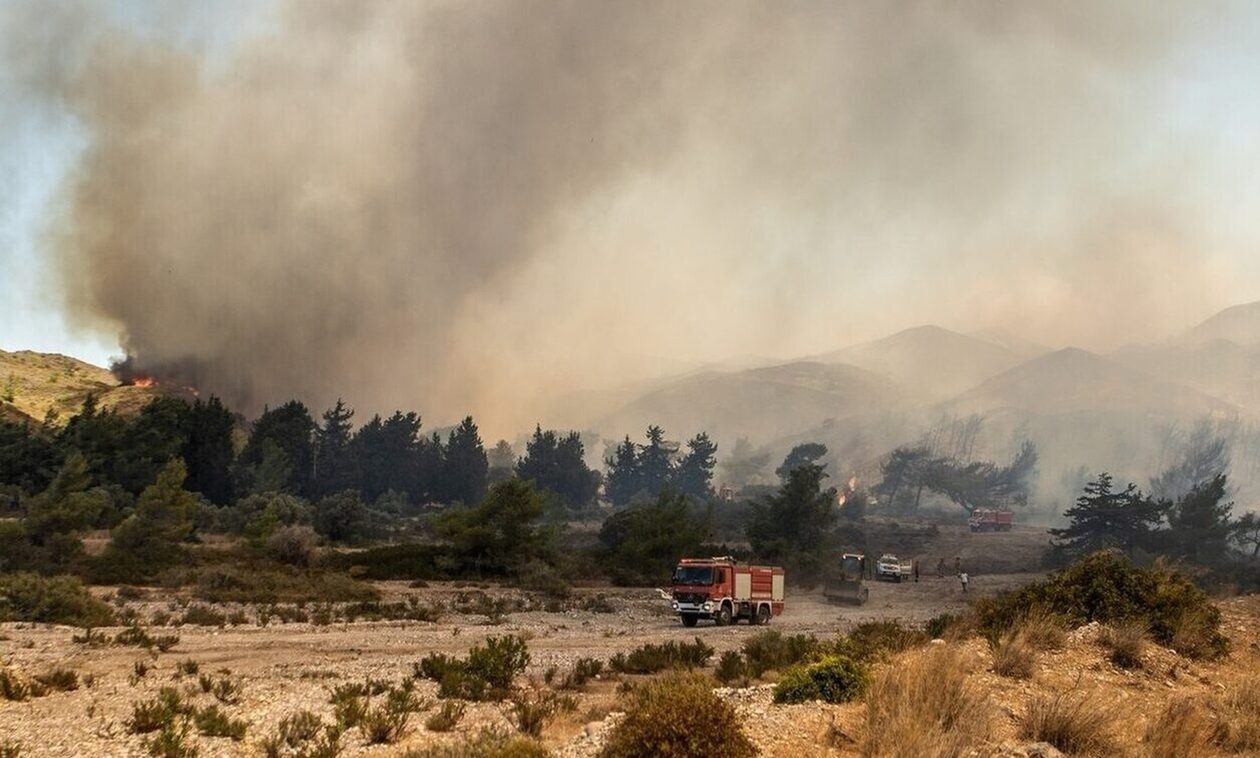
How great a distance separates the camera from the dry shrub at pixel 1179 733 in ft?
30.9

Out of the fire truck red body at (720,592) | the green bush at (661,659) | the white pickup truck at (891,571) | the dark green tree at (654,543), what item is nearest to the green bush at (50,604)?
the green bush at (661,659)

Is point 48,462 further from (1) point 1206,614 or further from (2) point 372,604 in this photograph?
(1) point 1206,614

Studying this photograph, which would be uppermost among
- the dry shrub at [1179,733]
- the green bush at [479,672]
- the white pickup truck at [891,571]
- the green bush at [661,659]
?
the dry shrub at [1179,733]

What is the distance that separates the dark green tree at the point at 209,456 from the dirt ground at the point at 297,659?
48.6 m

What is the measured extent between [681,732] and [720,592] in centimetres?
2588

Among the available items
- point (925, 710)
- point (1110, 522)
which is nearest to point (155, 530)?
point (925, 710)

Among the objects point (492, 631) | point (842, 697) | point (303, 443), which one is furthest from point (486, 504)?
point (303, 443)

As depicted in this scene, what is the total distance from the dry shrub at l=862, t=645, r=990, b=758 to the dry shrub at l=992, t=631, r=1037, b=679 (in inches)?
125

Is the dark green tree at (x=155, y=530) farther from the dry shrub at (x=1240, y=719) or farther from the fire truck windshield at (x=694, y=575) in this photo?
the dry shrub at (x=1240, y=719)

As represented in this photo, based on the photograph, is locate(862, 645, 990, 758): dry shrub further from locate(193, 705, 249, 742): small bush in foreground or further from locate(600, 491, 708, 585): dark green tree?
locate(600, 491, 708, 585): dark green tree

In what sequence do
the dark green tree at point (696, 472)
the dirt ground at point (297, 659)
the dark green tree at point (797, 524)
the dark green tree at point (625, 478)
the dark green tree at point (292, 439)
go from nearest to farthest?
1. the dirt ground at point (297, 659)
2. the dark green tree at point (797, 524)
3. the dark green tree at point (292, 439)
4. the dark green tree at point (696, 472)
5. the dark green tree at point (625, 478)

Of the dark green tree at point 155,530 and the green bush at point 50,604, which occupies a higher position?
the dark green tree at point 155,530

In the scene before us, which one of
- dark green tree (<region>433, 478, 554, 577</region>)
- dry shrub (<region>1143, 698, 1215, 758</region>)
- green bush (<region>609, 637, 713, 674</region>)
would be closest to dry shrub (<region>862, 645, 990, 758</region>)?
dry shrub (<region>1143, 698, 1215, 758</region>)

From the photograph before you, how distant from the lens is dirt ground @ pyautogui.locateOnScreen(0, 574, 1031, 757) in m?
12.5
